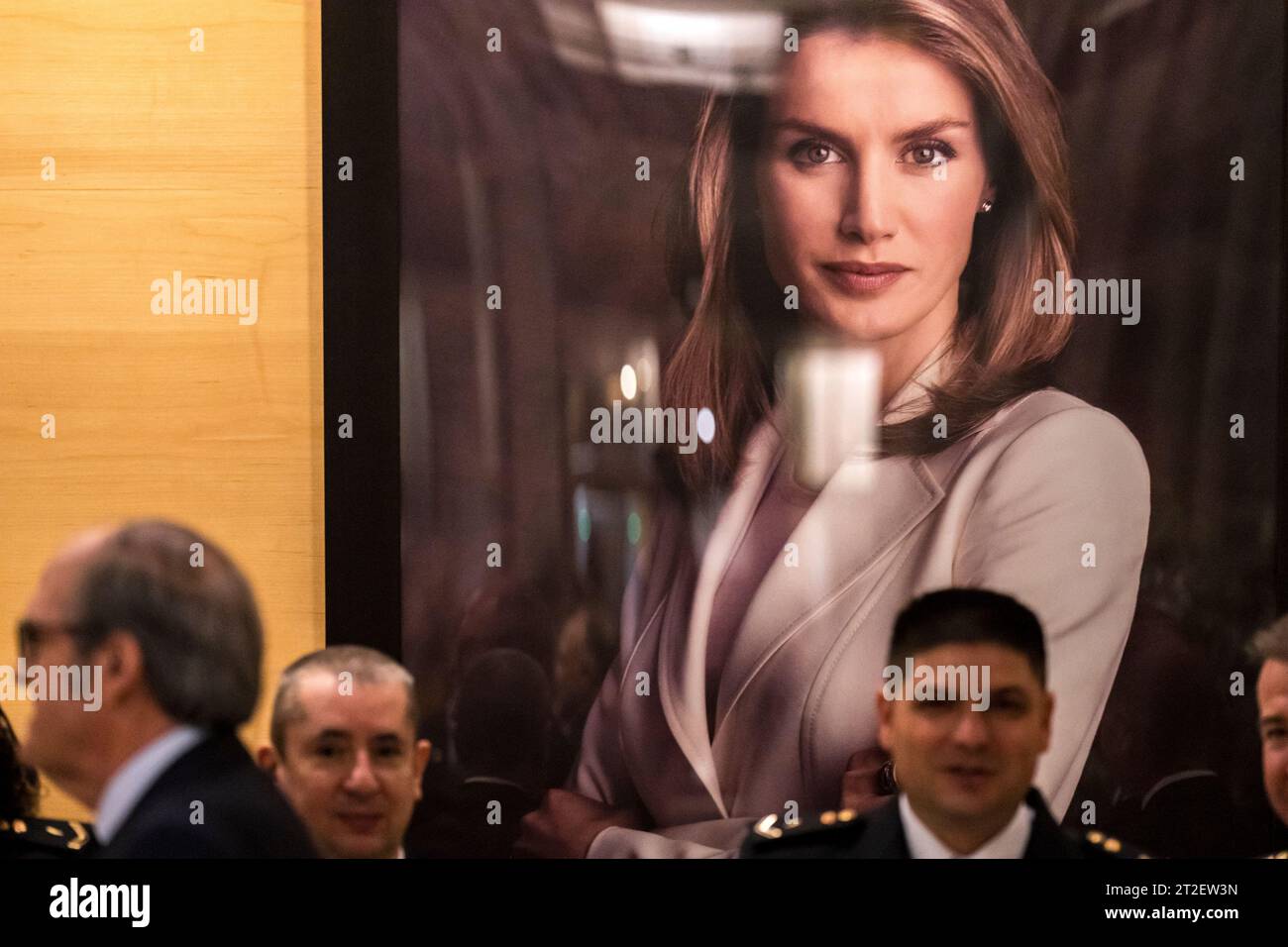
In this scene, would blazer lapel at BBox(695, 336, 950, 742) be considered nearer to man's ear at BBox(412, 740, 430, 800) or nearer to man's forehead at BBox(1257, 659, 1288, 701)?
man's ear at BBox(412, 740, 430, 800)

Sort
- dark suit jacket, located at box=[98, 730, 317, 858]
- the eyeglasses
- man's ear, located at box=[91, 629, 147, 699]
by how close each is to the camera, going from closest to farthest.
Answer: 1. dark suit jacket, located at box=[98, 730, 317, 858]
2. man's ear, located at box=[91, 629, 147, 699]
3. the eyeglasses

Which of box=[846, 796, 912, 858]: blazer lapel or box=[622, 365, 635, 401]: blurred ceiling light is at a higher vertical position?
box=[622, 365, 635, 401]: blurred ceiling light

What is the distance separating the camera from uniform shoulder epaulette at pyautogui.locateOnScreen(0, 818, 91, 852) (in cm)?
223

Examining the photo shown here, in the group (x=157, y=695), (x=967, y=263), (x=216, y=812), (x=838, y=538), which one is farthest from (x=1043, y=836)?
(x=157, y=695)

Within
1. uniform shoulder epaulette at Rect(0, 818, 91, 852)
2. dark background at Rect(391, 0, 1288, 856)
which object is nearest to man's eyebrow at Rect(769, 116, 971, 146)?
dark background at Rect(391, 0, 1288, 856)

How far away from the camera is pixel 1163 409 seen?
2289 mm

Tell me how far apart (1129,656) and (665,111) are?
4.37 ft

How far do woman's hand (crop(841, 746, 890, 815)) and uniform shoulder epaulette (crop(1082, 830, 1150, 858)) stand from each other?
Answer: 394mm

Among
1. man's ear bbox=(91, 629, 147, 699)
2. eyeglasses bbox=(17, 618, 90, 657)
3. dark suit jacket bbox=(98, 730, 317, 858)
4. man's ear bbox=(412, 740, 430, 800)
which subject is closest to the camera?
dark suit jacket bbox=(98, 730, 317, 858)

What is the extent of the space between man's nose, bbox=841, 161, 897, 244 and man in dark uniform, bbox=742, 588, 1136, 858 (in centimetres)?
68

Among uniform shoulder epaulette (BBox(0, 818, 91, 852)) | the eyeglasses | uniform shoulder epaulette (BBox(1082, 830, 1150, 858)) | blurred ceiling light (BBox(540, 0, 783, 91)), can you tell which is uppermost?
blurred ceiling light (BBox(540, 0, 783, 91))

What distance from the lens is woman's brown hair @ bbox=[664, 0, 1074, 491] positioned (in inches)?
89.7

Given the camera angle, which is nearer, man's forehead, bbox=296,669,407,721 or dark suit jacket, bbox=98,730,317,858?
dark suit jacket, bbox=98,730,317,858
